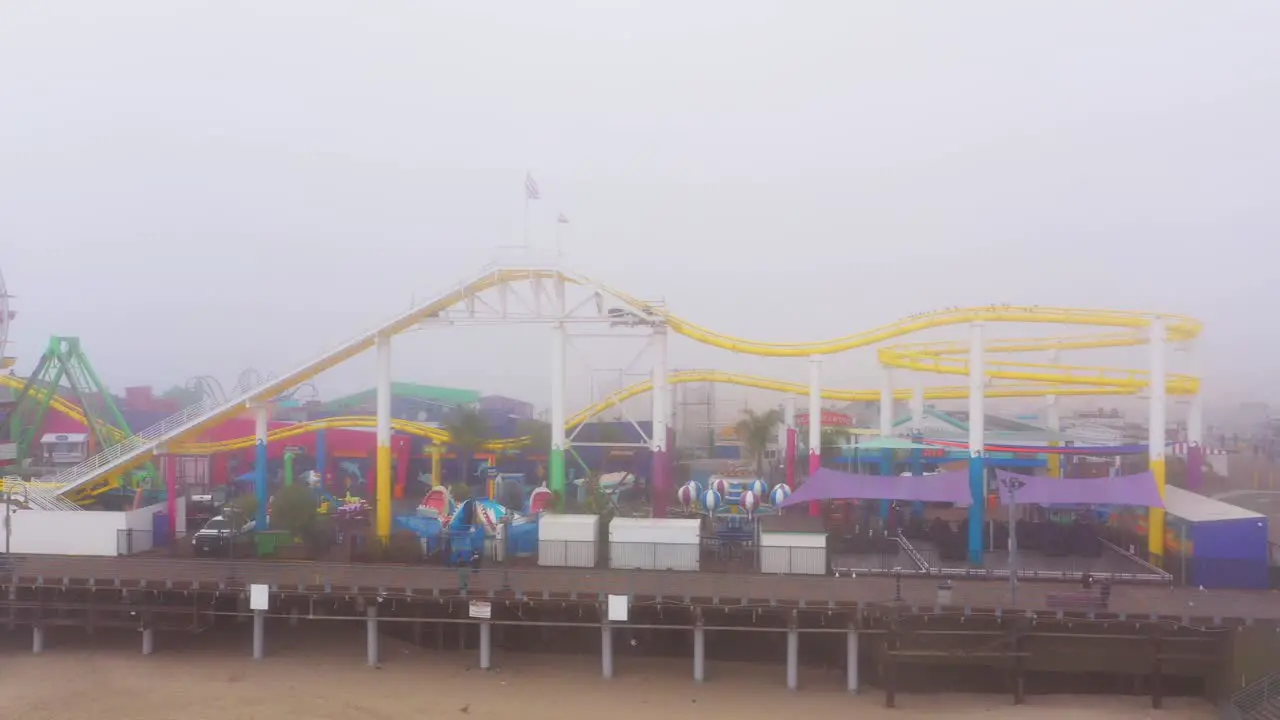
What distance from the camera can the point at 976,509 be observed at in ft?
74.9

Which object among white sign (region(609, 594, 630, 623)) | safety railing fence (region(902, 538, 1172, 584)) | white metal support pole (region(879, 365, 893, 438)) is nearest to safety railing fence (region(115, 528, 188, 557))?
white sign (region(609, 594, 630, 623))

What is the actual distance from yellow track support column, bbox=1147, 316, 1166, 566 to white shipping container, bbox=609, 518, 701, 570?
12972mm

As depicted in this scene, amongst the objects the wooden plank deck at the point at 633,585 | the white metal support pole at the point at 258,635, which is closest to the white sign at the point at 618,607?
the wooden plank deck at the point at 633,585

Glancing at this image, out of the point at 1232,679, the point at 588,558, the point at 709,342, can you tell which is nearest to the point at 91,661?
the point at 588,558

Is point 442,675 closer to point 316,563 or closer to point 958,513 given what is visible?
point 316,563

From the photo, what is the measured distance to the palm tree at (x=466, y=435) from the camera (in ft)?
117

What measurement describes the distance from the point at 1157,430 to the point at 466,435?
26121 millimetres

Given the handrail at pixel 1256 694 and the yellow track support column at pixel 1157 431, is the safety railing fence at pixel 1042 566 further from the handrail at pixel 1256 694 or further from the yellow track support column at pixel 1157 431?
the handrail at pixel 1256 694

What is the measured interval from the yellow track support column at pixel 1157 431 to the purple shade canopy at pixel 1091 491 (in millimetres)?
766

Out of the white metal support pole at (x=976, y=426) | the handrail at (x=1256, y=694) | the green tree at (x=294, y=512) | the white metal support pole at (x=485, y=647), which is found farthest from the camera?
the green tree at (x=294, y=512)

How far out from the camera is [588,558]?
21.9 metres

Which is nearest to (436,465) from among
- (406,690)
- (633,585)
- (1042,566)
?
(406,690)

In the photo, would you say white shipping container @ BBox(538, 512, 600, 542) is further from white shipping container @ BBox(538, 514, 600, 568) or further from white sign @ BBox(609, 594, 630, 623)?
white sign @ BBox(609, 594, 630, 623)

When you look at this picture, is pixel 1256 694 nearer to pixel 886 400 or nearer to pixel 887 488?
pixel 887 488
